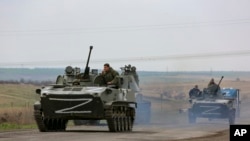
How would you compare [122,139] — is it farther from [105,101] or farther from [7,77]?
[7,77]

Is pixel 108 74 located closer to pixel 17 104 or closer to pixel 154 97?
pixel 17 104

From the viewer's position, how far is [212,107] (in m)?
48.1

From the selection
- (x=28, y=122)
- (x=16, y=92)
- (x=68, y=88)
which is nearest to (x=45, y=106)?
(x=68, y=88)

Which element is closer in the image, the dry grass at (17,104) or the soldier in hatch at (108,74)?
the soldier in hatch at (108,74)

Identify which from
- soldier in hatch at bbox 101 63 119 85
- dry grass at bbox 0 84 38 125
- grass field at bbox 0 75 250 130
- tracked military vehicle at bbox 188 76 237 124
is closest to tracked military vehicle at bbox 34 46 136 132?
soldier in hatch at bbox 101 63 119 85

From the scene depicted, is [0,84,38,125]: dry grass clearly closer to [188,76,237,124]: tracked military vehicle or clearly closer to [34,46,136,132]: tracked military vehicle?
[188,76,237,124]: tracked military vehicle

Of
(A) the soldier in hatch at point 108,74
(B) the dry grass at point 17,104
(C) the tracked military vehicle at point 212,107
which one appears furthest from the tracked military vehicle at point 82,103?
(C) the tracked military vehicle at point 212,107

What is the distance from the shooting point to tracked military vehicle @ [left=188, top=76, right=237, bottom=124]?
4784 cm

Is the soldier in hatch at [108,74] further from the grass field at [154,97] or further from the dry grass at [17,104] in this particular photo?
the dry grass at [17,104]

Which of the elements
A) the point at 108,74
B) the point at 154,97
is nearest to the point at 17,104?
the point at 154,97

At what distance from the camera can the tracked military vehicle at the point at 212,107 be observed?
47.8 meters

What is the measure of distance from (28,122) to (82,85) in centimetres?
1338

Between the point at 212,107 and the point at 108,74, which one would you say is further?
the point at 212,107

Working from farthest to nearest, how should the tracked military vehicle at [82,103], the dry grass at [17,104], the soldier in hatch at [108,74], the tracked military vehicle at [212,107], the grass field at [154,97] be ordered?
the grass field at [154,97] < the dry grass at [17,104] < the tracked military vehicle at [212,107] < the soldier in hatch at [108,74] < the tracked military vehicle at [82,103]
